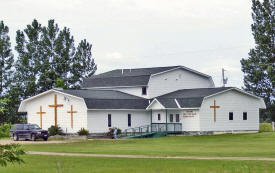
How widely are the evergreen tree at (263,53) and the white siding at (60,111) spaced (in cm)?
3225

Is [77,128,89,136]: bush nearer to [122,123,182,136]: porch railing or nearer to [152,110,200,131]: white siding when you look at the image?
[122,123,182,136]: porch railing

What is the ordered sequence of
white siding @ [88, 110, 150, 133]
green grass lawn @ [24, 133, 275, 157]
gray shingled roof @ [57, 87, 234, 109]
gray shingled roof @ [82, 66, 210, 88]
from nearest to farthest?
green grass lawn @ [24, 133, 275, 157], white siding @ [88, 110, 150, 133], gray shingled roof @ [57, 87, 234, 109], gray shingled roof @ [82, 66, 210, 88]

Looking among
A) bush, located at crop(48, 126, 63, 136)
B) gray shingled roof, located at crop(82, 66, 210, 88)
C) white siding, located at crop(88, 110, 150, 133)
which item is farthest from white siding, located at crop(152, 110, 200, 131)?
bush, located at crop(48, 126, 63, 136)

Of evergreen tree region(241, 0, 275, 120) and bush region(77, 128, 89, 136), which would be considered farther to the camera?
evergreen tree region(241, 0, 275, 120)

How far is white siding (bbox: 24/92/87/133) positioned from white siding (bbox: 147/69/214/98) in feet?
34.1

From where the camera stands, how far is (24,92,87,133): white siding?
214 feet

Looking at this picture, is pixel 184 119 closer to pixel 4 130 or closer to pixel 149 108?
pixel 149 108

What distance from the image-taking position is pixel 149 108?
227 ft

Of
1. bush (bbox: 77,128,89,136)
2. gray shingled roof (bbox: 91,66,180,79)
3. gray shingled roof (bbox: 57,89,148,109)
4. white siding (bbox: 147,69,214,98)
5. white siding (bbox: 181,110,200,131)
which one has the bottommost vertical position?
bush (bbox: 77,128,89,136)

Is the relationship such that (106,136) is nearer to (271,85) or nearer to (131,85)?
(131,85)

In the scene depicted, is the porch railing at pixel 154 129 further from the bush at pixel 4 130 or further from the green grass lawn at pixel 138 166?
the bush at pixel 4 130

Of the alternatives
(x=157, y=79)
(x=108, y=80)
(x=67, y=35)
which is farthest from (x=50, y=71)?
(x=157, y=79)

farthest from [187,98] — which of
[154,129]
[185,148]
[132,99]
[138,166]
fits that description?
[138,166]

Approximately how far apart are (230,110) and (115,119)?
40.4ft
